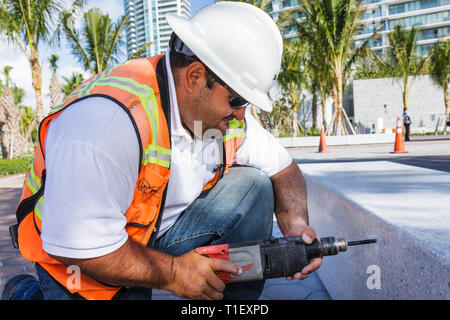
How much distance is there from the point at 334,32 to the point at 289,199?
17.1 m

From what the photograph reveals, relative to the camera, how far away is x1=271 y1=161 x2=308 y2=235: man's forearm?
6.11 feet

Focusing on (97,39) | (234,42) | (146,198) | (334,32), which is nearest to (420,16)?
(334,32)

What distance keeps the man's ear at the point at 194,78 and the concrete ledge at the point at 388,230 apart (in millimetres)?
855

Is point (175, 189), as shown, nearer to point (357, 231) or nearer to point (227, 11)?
point (227, 11)

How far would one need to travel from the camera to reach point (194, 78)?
1411 mm

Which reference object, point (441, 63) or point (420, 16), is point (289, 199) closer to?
point (441, 63)

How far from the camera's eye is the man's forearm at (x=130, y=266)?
1180mm

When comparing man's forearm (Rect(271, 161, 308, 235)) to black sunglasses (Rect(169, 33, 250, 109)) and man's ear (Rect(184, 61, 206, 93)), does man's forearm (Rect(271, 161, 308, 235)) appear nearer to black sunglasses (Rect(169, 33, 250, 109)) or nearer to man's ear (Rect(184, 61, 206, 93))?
black sunglasses (Rect(169, 33, 250, 109))

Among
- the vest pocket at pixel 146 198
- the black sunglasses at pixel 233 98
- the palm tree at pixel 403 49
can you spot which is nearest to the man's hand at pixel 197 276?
the vest pocket at pixel 146 198

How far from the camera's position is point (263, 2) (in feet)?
57.0

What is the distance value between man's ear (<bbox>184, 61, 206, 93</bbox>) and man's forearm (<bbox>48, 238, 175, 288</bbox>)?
60cm

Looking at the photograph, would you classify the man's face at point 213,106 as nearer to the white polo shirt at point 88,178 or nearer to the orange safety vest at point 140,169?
the orange safety vest at point 140,169
